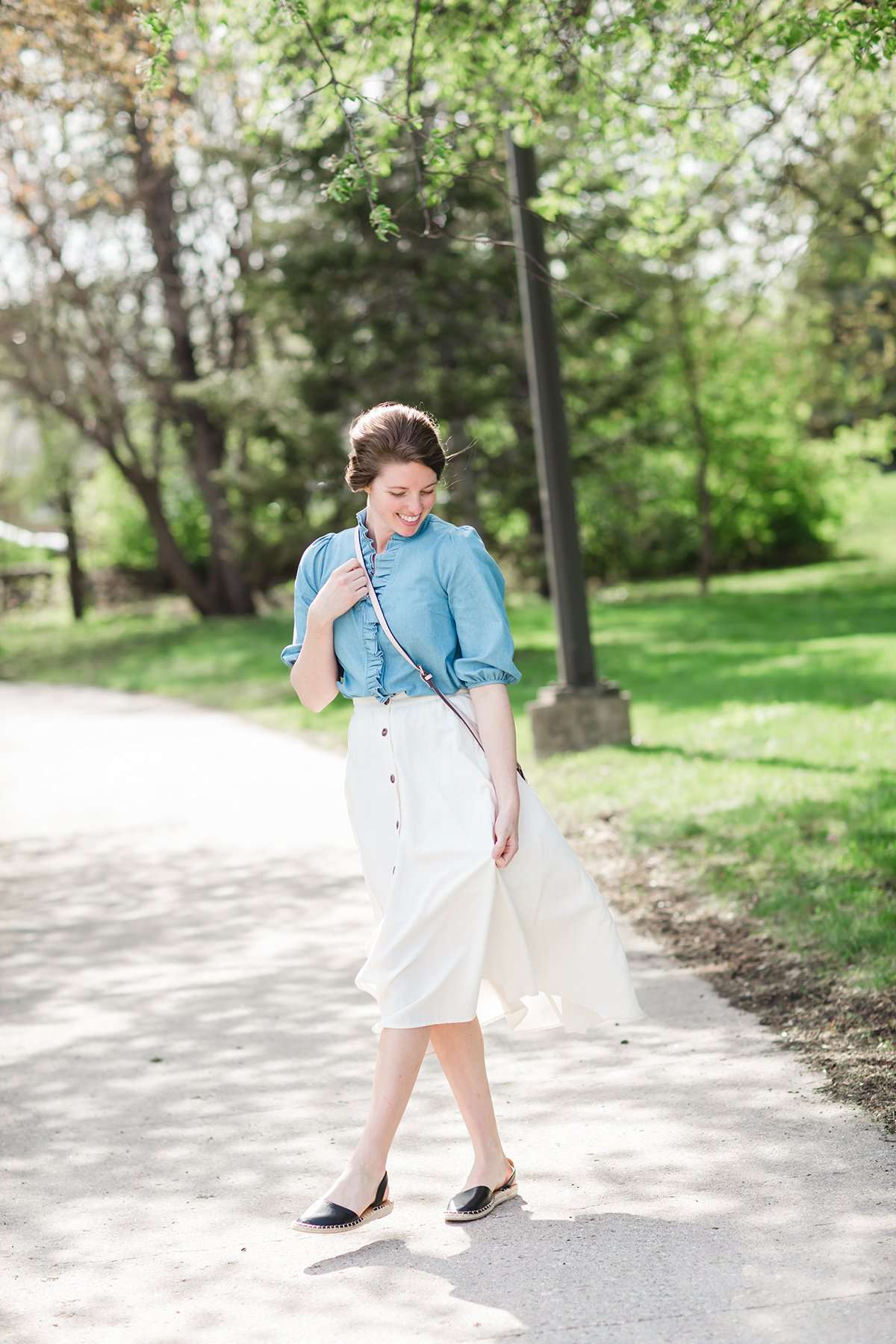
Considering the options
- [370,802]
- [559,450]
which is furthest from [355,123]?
[559,450]

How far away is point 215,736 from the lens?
14.6 metres

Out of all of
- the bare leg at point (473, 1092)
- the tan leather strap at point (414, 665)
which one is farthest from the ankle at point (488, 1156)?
the tan leather strap at point (414, 665)

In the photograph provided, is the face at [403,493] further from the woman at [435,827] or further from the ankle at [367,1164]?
the ankle at [367,1164]

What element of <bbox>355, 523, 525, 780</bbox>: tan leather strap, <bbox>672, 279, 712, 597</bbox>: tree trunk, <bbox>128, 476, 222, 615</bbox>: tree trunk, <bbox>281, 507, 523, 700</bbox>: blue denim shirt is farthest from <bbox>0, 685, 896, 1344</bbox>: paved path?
<bbox>128, 476, 222, 615</bbox>: tree trunk

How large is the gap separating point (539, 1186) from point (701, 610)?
69.2 feet

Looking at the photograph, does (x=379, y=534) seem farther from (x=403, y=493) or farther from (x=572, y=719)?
(x=572, y=719)

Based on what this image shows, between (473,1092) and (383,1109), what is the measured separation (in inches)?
9.8

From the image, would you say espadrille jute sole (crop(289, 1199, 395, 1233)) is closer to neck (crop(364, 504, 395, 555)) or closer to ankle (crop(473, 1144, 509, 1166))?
ankle (crop(473, 1144, 509, 1166))

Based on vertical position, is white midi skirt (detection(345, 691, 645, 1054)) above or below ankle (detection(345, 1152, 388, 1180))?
above

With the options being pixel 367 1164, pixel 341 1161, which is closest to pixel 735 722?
pixel 341 1161

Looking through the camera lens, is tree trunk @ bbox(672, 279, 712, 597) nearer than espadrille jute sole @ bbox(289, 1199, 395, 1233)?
No

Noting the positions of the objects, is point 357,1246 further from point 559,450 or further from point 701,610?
point 701,610

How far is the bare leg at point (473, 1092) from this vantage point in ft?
12.5

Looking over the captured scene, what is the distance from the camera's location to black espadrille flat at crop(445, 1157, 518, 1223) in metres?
3.77
